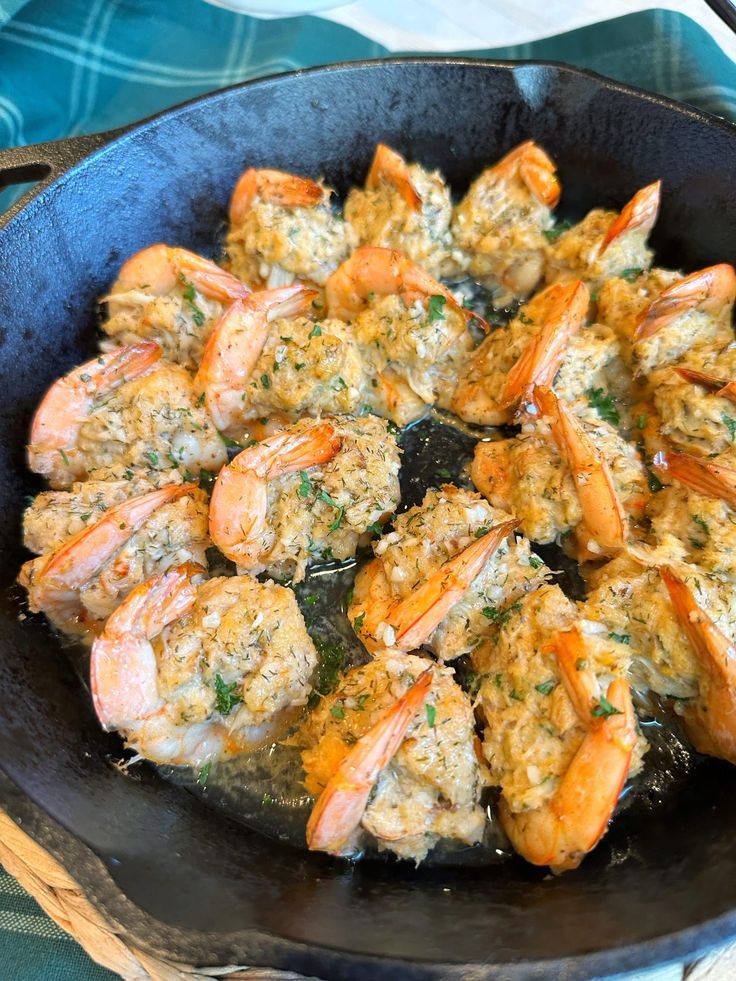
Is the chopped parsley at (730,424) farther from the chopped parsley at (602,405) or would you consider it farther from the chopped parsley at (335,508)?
the chopped parsley at (335,508)

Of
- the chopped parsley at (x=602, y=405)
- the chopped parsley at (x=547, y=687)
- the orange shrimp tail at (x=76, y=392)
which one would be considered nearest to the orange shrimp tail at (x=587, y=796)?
the chopped parsley at (x=547, y=687)

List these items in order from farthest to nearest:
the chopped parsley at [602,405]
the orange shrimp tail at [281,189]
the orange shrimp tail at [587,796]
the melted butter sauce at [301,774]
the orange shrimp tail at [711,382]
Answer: the orange shrimp tail at [281,189] → the chopped parsley at [602,405] → the orange shrimp tail at [711,382] → the melted butter sauce at [301,774] → the orange shrimp tail at [587,796]

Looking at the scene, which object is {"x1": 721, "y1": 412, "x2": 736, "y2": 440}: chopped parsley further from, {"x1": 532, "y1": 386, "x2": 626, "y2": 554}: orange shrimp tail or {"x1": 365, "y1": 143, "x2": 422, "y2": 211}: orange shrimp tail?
{"x1": 365, "y1": 143, "x2": 422, "y2": 211}: orange shrimp tail

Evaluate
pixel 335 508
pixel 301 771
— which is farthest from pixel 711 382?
pixel 301 771

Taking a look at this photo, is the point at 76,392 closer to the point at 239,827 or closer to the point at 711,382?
the point at 239,827

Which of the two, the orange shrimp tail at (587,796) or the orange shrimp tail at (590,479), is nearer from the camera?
the orange shrimp tail at (587,796)

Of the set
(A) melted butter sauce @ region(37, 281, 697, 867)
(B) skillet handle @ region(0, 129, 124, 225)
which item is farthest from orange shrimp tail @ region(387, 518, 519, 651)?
(B) skillet handle @ region(0, 129, 124, 225)
